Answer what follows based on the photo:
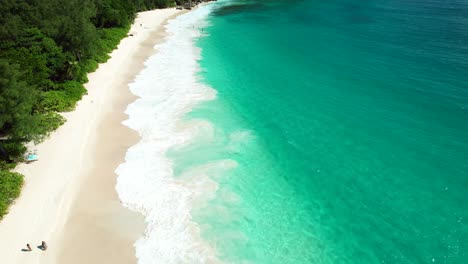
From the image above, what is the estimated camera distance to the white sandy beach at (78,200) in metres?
27.4

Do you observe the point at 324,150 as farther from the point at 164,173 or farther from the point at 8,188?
the point at 8,188

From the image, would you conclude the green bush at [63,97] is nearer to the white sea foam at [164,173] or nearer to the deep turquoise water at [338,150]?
the white sea foam at [164,173]

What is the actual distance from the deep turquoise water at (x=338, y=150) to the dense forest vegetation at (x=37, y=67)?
53.7 ft

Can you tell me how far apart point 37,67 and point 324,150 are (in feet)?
132

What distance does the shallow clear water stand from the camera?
99.2ft

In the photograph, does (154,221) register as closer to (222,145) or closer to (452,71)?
(222,145)

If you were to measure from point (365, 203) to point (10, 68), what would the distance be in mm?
39271

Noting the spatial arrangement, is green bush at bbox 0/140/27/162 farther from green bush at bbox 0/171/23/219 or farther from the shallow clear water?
the shallow clear water

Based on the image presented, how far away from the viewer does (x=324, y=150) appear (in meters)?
41.8

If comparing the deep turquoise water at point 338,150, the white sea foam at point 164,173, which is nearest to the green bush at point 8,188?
the white sea foam at point 164,173

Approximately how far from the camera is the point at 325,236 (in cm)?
3072

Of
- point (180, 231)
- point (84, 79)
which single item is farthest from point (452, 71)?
point (84, 79)

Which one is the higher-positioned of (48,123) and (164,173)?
(48,123)

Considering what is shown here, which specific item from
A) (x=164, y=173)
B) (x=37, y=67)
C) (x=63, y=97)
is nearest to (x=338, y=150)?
(x=164, y=173)
